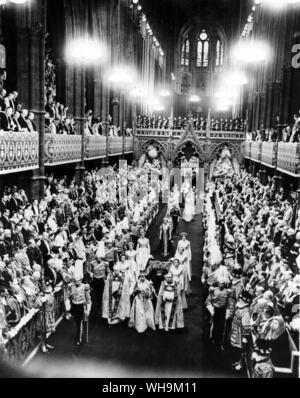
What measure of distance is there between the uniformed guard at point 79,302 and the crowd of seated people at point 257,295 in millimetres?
2838

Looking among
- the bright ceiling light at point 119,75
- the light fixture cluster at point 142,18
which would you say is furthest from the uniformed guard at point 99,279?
the light fixture cluster at point 142,18

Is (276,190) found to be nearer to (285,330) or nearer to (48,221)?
(48,221)

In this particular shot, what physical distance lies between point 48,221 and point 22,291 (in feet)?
20.2

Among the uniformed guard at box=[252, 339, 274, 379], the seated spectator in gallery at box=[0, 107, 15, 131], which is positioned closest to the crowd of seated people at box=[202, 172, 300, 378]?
the uniformed guard at box=[252, 339, 274, 379]

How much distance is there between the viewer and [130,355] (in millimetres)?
9992

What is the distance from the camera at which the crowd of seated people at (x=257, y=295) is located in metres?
7.98

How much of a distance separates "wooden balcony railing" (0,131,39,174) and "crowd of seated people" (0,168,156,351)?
46.6 inches

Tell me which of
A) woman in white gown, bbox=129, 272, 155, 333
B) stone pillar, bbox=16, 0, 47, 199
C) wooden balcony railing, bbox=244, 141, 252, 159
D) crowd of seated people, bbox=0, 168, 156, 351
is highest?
stone pillar, bbox=16, 0, 47, 199

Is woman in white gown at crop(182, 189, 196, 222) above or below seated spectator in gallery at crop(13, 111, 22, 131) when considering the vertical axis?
below

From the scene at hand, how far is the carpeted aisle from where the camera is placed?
30.1 feet

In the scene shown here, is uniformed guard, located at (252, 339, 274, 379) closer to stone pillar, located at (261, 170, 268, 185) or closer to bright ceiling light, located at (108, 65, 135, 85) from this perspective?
stone pillar, located at (261, 170, 268, 185)

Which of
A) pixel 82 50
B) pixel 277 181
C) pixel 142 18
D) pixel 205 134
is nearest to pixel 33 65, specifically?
pixel 82 50

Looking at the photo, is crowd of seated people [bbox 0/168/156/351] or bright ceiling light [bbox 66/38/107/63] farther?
bright ceiling light [bbox 66/38/107/63]

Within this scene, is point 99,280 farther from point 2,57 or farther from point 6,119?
point 2,57
